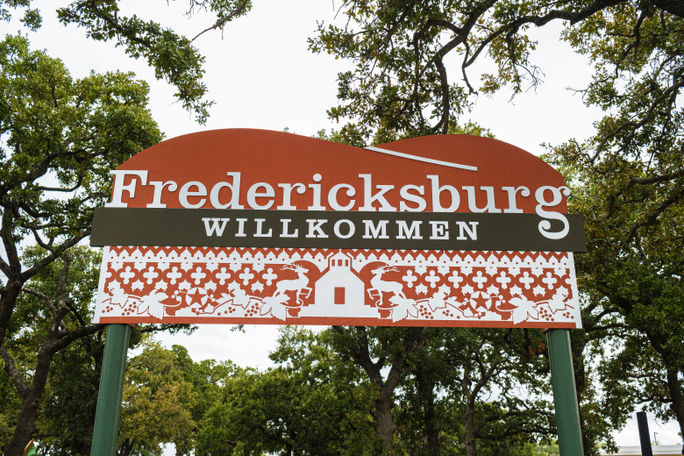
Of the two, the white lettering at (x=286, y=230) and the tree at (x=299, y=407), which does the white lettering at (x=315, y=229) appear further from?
the tree at (x=299, y=407)

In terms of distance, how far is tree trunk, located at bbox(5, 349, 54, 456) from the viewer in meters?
12.9

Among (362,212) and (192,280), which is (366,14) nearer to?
(362,212)

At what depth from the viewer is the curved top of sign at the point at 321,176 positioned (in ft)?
16.5

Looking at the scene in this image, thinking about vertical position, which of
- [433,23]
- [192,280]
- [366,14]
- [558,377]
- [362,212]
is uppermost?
[366,14]

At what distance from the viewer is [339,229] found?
16.3 feet

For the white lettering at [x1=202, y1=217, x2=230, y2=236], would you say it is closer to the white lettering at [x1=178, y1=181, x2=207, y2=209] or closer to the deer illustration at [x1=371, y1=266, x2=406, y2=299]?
the white lettering at [x1=178, y1=181, x2=207, y2=209]

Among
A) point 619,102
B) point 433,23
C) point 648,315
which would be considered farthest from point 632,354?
point 433,23

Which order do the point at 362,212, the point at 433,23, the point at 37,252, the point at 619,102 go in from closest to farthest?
1. the point at 362,212
2. the point at 433,23
3. the point at 619,102
4. the point at 37,252

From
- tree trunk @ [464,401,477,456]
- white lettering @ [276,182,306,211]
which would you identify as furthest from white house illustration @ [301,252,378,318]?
tree trunk @ [464,401,477,456]

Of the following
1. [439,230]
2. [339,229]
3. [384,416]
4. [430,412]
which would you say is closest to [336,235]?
[339,229]

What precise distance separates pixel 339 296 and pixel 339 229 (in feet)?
2.08

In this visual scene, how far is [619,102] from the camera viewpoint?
1040cm

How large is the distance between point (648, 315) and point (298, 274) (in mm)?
11863

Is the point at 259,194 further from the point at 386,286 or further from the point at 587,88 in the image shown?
the point at 587,88
